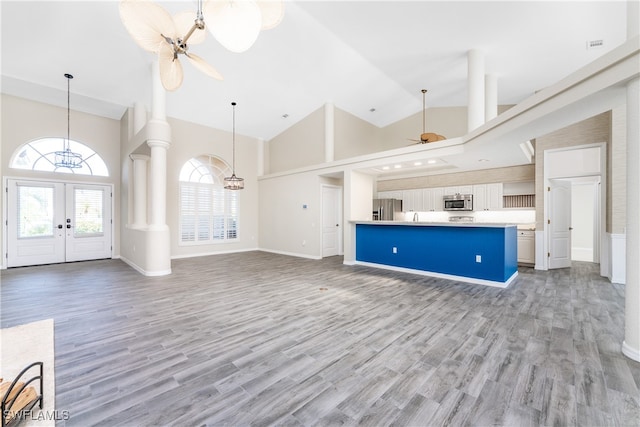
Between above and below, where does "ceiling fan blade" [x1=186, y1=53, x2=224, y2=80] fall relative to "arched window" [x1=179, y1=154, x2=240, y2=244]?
above

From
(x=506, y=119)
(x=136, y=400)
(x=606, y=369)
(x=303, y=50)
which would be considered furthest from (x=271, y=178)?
(x=606, y=369)

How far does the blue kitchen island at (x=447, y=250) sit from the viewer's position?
4406mm

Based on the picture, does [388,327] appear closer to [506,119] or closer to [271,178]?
[506,119]

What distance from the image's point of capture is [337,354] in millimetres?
2256

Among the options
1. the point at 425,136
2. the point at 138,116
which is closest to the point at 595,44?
the point at 425,136

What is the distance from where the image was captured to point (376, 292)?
4.05 metres

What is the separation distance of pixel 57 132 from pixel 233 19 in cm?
753

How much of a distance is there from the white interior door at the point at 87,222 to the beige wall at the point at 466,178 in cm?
837

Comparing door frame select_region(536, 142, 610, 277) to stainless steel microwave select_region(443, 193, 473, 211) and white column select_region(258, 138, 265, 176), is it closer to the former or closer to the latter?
stainless steel microwave select_region(443, 193, 473, 211)

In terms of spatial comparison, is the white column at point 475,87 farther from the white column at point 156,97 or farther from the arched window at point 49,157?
the arched window at point 49,157

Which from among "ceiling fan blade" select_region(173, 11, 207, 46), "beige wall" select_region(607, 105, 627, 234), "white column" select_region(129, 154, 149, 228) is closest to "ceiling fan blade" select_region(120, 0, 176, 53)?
"ceiling fan blade" select_region(173, 11, 207, 46)

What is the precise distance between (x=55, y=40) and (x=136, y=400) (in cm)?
603

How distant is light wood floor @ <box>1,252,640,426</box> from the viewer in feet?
5.28

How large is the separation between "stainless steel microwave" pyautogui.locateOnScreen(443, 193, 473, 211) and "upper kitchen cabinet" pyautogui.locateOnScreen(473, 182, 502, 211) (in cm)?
12
